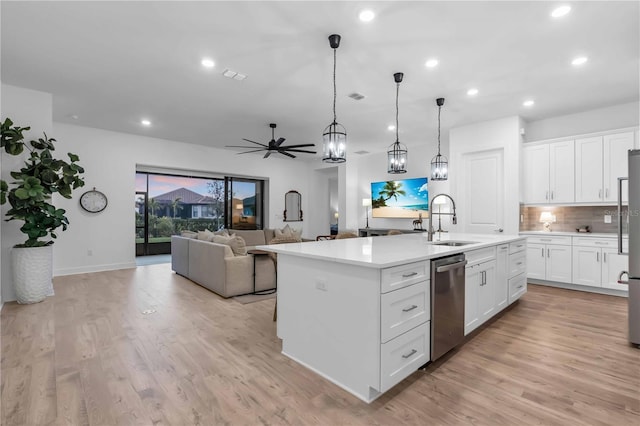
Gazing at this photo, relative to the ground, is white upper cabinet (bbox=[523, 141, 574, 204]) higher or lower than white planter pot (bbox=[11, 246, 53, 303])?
higher

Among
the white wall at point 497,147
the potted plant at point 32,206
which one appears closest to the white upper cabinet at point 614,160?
the white wall at point 497,147

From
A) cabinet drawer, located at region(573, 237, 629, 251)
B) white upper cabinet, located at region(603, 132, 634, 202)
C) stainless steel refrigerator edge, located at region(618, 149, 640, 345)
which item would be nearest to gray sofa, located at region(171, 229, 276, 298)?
stainless steel refrigerator edge, located at region(618, 149, 640, 345)

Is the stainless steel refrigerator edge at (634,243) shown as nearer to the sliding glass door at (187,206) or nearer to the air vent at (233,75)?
the air vent at (233,75)

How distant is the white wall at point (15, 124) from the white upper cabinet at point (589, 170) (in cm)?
778

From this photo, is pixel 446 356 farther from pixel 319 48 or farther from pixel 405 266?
pixel 319 48

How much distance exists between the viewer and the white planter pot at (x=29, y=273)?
3.89 metres

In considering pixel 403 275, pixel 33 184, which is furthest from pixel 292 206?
pixel 403 275

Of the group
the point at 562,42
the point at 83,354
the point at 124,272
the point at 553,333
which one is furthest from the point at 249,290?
the point at 562,42

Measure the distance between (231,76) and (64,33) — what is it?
60.8 inches

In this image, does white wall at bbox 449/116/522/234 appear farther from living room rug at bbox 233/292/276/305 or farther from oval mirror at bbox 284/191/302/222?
oval mirror at bbox 284/191/302/222

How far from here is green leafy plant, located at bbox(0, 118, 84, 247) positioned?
367cm

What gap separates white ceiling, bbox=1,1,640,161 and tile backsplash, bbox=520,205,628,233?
5.21 feet

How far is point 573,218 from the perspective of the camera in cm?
516

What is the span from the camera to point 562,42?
295cm
